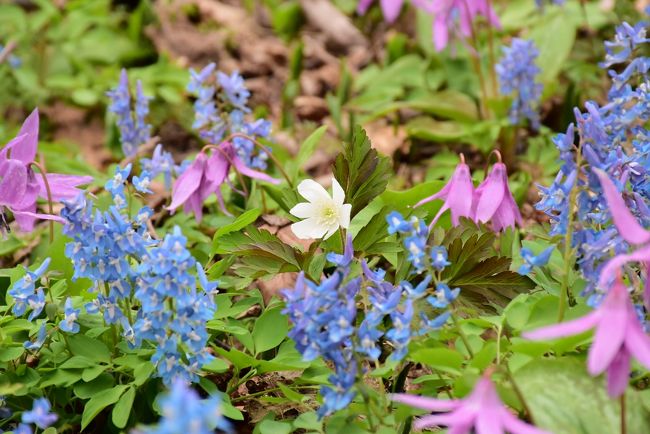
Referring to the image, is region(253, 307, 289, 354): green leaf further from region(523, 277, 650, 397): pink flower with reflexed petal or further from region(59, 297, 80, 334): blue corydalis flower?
region(523, 277, 650, 397): pink flower with reflexed petal

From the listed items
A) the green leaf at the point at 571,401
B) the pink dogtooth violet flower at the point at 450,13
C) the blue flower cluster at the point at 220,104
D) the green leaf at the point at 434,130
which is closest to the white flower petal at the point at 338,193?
the green leaf at the point at 571,401

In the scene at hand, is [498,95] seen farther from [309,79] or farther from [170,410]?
[170,410]

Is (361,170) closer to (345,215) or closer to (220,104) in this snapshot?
(345,215)

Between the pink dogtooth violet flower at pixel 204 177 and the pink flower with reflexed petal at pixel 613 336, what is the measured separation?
1.10m

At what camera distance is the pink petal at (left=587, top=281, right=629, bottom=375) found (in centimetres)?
114

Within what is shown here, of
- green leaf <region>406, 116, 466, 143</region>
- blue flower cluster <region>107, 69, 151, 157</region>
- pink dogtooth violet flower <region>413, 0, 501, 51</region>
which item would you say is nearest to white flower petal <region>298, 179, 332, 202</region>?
blue flower cluster <region>107, 69, 151, 157</region>

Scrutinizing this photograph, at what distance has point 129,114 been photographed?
2.60 m

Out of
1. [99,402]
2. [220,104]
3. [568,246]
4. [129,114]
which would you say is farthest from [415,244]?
[129,114]

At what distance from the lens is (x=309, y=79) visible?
4.13m

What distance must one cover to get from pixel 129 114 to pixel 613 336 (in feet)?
6.00

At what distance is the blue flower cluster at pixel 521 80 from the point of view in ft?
9.70

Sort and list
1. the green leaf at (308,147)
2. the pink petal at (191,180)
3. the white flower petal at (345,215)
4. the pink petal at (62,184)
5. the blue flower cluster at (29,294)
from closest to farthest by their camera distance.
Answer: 1. the blue flower cluster at (29,294)
2. the white flower petal at (345,215)
3. the pink petal at (62,184)
4. the pink petal at (191,180)
5. the green leaf at (308,147)

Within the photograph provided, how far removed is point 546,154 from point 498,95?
0.51 meters

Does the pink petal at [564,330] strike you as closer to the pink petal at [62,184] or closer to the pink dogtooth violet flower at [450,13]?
the pink petal at [62,184]
